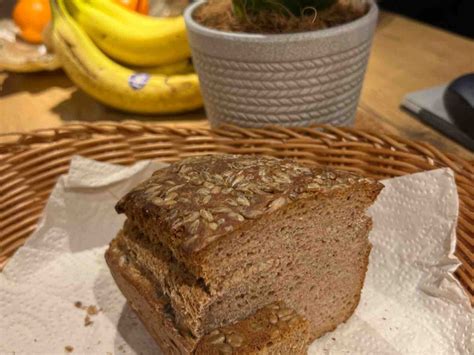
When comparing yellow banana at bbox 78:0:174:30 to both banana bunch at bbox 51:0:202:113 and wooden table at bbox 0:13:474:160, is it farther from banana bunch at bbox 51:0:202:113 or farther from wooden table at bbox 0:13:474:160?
wooden table at bbox 0:13:474:160

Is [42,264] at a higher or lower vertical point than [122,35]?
lower

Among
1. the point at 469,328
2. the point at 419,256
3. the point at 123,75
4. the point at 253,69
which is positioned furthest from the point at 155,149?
the point at 469,328

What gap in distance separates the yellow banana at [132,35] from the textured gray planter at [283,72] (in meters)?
0.26

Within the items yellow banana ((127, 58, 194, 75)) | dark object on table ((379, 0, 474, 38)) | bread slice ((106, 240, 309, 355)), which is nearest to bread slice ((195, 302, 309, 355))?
bread slice ((106, 240, 309, 355))

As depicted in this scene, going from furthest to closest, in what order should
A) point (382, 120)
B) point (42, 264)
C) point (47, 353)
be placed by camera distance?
1. point (382, 120)
2. point (42, 264)
3. point (47, 353)

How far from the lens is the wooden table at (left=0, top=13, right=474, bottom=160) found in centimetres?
142

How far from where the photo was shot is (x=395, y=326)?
93 cm

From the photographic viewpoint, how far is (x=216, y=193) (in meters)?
0.78

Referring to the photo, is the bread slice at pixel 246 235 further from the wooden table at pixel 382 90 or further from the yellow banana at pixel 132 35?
the yellow banana at pixel 132 35

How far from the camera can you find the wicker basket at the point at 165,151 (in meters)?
1.03

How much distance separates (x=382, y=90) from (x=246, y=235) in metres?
1.00

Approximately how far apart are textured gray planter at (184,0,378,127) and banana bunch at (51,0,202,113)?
10.6 inches

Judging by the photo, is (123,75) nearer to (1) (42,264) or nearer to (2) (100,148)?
(2) (100,148)

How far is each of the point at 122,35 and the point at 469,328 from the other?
1.14 metres
